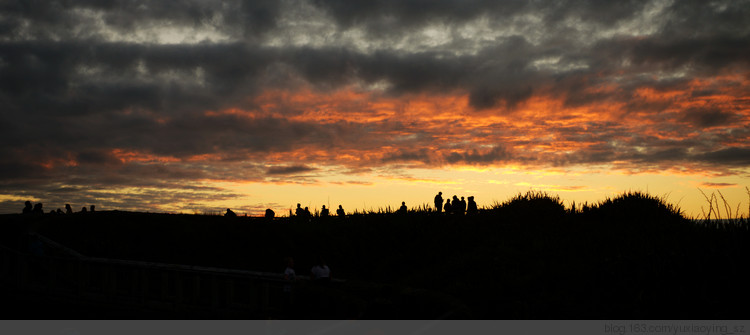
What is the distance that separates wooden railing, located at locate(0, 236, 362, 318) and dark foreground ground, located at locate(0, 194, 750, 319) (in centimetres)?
20

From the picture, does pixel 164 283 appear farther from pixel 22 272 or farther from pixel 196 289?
pixel 22 272

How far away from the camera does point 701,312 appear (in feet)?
46.0

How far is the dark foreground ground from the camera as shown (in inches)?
578

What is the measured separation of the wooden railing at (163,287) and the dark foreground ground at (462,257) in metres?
0.20

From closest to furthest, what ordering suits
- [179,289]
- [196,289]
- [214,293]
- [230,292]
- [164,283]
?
[230,292], [214,293], [196,289], [179,289], [164,283]

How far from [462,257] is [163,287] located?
45.2 feet

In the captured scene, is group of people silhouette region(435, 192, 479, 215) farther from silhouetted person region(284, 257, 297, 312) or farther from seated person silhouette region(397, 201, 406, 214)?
→ silhouetted person region(284, 257, 297, 312)

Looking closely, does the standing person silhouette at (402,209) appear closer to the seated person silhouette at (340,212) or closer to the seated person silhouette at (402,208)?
the seated person silhouette at (402,208)

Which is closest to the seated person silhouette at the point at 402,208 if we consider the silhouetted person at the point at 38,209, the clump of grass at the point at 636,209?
the clump of grass at the point at 636,209

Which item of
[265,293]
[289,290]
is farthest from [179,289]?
[289,290]

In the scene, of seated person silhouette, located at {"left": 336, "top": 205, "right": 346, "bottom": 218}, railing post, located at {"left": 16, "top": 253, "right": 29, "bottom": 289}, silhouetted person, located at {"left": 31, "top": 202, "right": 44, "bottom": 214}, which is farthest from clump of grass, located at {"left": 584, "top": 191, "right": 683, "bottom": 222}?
silhouetted person, located at {"left": 31, "top": 202, "right": 44, "bottom": 214}

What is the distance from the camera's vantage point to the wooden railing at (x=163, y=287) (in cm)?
1562

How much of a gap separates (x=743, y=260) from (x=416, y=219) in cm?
1966

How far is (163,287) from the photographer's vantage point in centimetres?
1730
